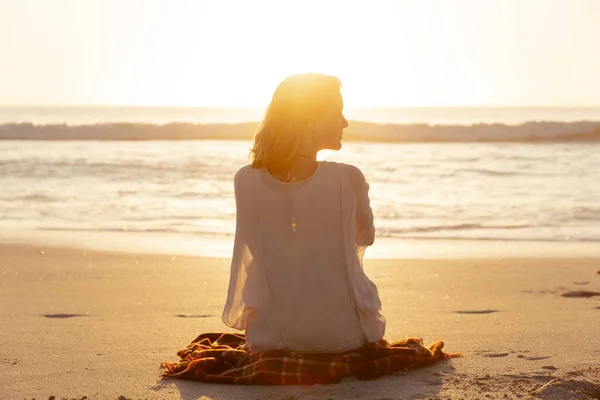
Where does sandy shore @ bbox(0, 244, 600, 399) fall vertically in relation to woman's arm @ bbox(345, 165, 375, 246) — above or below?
below

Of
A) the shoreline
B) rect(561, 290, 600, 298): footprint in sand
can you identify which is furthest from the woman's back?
the shoreline

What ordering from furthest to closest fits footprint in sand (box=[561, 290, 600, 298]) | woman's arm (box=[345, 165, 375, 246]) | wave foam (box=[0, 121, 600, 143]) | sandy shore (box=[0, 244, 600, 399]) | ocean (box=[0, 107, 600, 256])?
wave foam (box=[0, 121, 600, 143]), ocean (box=[0, 107, 600, 256]), footprint in sand (box=[561, 290, 600, 298]), woman's arm (box=[345, 165, 375, 246]), sandy shore (box=[0, 244, 600, 399])

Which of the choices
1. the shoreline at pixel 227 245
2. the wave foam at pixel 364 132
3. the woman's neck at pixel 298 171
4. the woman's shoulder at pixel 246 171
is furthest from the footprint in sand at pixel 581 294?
the wave foam at pixel 364 132

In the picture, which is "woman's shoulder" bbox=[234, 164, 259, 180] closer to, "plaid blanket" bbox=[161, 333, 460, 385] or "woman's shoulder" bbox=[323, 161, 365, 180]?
"woman's shoulder" bbox=[323, 161, 365, 180]

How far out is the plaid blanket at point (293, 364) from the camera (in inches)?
137

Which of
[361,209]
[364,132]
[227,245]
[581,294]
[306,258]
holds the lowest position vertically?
[227,245]

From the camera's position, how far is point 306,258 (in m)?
3.58

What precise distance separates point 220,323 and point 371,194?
7.51 metres

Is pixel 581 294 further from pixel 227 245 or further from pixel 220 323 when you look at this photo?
pixel 227 245

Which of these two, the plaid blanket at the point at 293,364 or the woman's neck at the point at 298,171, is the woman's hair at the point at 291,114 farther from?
the plaid blanket at the point at 293,364

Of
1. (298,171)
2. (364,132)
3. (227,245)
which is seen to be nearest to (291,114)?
(298,171)

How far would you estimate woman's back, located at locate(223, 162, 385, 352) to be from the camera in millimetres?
3553

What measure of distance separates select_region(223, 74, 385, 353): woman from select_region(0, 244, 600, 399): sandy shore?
258 millimetres

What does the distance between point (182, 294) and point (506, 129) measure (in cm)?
2432
